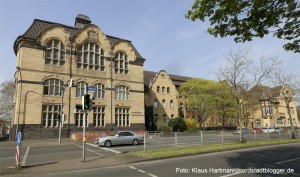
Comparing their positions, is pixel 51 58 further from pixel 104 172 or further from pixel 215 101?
pixel 215 101

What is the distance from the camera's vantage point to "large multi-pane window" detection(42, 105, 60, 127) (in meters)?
31.8

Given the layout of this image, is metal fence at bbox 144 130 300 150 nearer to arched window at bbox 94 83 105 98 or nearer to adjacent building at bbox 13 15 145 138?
adjacent building at bbox 13 15 145 138

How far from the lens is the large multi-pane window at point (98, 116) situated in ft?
118

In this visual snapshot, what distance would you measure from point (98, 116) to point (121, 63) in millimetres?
10288

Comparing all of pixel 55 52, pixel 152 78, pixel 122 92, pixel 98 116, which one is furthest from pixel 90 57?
pixel 152 78

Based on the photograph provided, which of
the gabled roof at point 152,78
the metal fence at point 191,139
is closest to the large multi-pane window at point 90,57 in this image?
the metal fence at point 191,139

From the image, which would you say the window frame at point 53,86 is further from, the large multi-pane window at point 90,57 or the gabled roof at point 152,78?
the gabled roof at point 152,78

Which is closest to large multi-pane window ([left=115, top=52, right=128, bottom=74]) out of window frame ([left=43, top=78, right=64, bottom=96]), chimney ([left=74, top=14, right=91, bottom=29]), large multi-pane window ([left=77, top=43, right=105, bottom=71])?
large multi-pane window ([left=77, top=43, right=105, bottom=71])

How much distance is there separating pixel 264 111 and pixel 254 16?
234 feet

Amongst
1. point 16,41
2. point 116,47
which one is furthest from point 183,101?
point 16,41

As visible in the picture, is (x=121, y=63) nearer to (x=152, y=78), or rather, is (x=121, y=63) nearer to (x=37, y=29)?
(x=37, y=29)

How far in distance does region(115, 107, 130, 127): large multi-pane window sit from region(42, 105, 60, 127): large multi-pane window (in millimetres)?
9589

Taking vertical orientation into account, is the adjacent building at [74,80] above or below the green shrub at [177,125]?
above

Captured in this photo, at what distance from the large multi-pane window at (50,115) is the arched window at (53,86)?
2003mm
